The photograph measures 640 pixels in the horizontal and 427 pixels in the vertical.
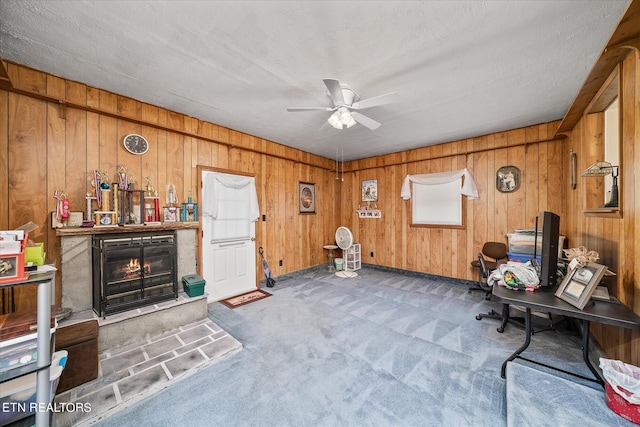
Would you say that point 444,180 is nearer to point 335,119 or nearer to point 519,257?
point 519,257

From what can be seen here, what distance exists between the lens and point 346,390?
1.86m

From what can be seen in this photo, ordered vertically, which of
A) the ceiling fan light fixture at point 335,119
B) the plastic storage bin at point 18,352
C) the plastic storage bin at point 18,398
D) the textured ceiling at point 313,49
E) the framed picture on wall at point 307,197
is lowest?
the plastic storage bin at point 18,398

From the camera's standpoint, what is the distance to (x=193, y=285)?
301 centimetres

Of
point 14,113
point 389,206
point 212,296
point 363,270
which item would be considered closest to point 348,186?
point 389,206

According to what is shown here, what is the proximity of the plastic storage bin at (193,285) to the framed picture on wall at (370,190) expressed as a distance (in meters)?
4.10

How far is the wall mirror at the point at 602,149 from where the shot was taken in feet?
6.77

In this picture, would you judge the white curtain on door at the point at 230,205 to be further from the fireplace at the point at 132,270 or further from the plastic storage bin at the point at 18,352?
the plastic storage bin at the point at 18,352

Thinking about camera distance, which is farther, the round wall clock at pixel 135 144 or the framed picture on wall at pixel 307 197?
the framed picture on wall at pixel 307 197

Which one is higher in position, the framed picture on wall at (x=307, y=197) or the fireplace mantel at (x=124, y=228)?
the framed picture on wall at (x=307, y=197)

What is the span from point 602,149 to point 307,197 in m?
4.43

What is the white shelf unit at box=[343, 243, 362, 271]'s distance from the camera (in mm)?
5418

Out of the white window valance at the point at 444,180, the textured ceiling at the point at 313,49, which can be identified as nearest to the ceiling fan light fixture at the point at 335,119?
the textured ceiling at the point at 313,49

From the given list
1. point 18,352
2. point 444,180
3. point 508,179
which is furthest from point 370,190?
point 18,352

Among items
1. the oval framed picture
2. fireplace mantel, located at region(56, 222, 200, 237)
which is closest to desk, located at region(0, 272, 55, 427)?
fireplace mantel, located at region(56, 222, 200, 237)
